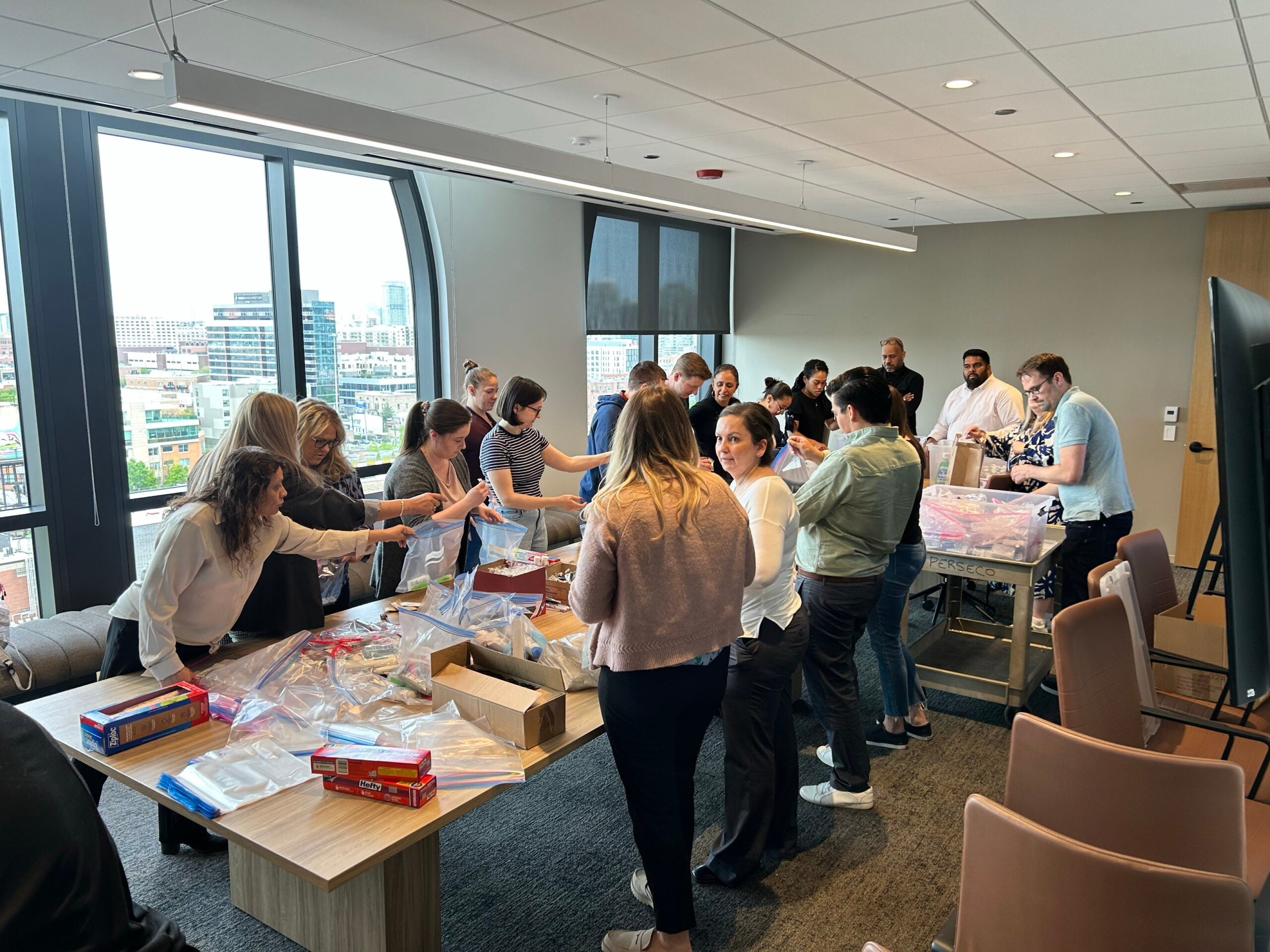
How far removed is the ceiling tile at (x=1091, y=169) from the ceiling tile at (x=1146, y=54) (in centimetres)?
182

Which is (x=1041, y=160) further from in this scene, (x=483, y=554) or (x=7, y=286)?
(x=7, y=286)

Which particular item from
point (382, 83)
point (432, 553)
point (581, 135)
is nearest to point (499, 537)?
point (432, 553)

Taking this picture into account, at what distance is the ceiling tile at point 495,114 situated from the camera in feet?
12.6

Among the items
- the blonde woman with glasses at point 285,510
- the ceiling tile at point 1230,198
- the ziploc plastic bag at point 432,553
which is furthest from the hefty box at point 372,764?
the ceiling tile at point 1230,198

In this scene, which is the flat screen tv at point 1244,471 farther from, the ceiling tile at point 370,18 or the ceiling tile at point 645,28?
the ceiling tile at point 370,18

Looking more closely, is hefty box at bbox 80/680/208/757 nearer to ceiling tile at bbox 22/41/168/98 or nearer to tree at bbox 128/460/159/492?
ceiling tile at bbox 22/41/168/98

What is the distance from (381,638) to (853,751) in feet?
5.71

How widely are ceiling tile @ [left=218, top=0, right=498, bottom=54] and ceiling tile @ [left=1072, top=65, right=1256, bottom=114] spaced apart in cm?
240

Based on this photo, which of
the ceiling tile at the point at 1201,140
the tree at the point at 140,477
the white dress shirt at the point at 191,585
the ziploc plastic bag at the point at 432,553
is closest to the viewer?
the white dress shirt at the point at 191,585

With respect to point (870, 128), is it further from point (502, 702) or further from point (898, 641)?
point (502, 702)

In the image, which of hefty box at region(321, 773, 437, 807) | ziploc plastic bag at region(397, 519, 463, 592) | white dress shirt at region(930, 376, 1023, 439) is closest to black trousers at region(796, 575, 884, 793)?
ziploc plastic bag at region(397, 519, 463, 592)


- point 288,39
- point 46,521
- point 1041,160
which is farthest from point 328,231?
point 1041,160

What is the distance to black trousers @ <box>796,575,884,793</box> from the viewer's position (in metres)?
3.11

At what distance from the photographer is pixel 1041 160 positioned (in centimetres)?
489
